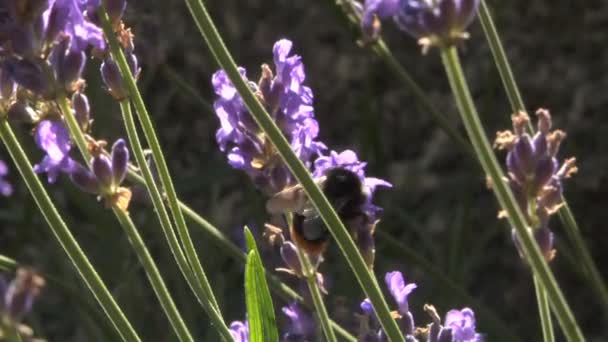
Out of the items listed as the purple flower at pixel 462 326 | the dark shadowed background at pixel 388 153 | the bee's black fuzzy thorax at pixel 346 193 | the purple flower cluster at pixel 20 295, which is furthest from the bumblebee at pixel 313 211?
the dark shadowed background at pixel 388 153

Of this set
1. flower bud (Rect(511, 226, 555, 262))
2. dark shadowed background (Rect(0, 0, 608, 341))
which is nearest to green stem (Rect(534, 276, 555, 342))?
flower bud (Rect(511, 226, 555, 262))

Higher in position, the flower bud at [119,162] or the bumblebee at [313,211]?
the flower bud at [119,162]

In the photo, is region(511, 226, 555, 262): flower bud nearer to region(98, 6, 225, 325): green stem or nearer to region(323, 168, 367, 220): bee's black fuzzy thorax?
region(323, 168, 367, 220): bee's black fuzzy thorax

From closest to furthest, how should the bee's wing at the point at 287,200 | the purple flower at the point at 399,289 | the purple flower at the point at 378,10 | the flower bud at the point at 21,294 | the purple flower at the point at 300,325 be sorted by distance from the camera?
the flower bud at the point at 21,294
the purple flower at the point at 378,10
the bee's wing at the point at 287,200
the purple flower at the point at 399,289
the purple flower at the point at 300,325

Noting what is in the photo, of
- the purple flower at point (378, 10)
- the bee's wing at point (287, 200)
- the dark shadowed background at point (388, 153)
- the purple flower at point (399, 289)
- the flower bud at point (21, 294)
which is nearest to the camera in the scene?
the flower bud at point (21, 294)

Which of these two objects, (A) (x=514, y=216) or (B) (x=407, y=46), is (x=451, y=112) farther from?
(A) (x=514, y=216)

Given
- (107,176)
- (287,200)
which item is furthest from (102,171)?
(287,200)

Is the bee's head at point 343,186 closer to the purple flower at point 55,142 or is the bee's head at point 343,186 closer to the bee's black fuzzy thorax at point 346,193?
the bee's black fuzzy thorax at point 346,193
